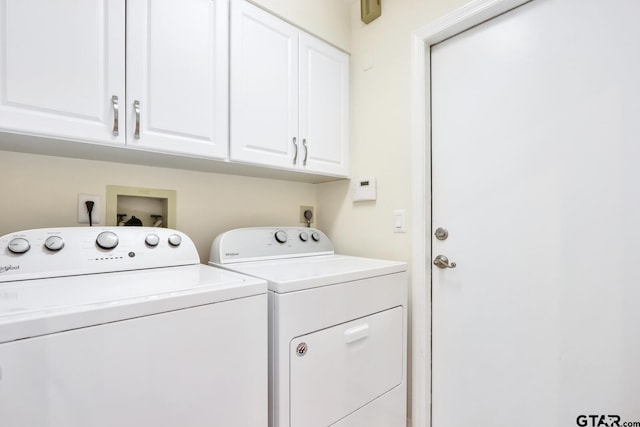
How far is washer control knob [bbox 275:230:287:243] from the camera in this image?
1566 millimetres

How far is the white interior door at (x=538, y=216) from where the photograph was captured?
1.04 metres

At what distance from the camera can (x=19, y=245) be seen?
3.14 feet

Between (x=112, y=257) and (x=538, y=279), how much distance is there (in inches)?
64.7

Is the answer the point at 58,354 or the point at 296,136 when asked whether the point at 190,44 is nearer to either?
the point at 296,136

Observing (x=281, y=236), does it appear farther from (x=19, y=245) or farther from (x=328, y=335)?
(x=19, y=245)

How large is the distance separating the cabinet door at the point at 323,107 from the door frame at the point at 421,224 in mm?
427

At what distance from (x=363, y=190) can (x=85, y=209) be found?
135 cm

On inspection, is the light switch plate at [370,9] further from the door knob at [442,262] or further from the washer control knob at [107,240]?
the washer control knob at [107,240]

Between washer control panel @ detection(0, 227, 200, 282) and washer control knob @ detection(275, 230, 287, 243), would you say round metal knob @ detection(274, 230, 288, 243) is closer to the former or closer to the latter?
washer control knob @ detection(275, 230, 287, 243)

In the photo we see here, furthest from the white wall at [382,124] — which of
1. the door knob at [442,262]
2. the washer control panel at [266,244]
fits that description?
the washer control panel at [266,244]

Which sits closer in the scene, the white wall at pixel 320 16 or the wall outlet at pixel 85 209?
the wall outlet at pixel 85 209

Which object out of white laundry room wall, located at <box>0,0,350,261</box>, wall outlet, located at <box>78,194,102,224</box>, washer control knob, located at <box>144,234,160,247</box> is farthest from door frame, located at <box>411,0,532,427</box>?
wall outlet, located at <box>78,194,102,224</box>

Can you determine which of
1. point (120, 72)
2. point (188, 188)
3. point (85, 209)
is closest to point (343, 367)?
point (188, 188)

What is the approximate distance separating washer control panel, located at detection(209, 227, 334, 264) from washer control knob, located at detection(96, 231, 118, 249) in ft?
1.31
